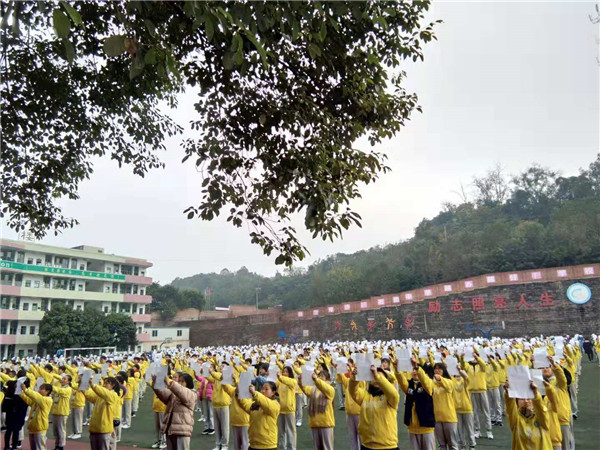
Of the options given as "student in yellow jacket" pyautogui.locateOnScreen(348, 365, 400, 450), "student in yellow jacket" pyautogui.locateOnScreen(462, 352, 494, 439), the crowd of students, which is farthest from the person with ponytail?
"student in yellow jacket" pyautogui.locateOnScreen(462, 352, 494, 439)

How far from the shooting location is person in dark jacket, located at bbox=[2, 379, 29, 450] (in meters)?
8.48

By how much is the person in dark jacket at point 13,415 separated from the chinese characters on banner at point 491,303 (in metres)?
29.3

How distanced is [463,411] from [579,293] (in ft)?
88.3

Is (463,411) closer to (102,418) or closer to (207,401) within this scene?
(102,418)

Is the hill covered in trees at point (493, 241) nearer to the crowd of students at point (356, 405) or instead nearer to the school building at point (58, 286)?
the school building at point (58, 286)

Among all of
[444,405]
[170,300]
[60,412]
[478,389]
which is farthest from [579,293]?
[170,300]

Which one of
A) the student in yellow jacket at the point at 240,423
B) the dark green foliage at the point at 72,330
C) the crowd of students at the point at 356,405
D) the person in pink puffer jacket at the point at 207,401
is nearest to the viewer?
the crowd of students at the point at 356,405

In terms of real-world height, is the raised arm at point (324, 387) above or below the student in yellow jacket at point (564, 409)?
above

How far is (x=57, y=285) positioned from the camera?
41.0m

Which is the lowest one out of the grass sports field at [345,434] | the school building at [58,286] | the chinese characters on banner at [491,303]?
the grass sports field at [345,434]

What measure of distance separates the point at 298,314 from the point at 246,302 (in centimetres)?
4030

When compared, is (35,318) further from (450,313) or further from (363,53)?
(363,53)

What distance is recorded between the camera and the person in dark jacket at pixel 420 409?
5645 millimetres

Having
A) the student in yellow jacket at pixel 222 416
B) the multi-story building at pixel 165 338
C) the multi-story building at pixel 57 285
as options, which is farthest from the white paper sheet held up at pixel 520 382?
the multi-story building at pixel 165 338
